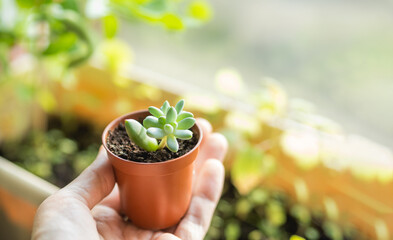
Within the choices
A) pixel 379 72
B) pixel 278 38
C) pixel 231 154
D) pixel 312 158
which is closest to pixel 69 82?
pixel 231 154

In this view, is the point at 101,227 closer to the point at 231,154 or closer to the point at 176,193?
the point at 176,193

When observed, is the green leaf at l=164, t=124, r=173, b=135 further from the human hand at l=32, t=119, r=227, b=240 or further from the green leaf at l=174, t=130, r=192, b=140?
the human hand at l=32, t=119, r=227, b=240

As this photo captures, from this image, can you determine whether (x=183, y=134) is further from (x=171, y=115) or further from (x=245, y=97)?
(x=245, y=97)

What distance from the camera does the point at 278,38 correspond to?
1.14 meters

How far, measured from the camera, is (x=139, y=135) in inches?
24.4

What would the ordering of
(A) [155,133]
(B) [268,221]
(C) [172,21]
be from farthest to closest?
(B) [268,221], (C) [172,21], (A) [155,133]

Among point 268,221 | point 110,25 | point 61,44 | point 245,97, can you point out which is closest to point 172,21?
point 110,25

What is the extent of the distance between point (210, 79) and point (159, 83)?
189mm

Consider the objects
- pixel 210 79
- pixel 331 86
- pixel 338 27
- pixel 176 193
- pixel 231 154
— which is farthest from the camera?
pixel 210 79

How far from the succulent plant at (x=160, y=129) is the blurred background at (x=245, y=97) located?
1.06ft

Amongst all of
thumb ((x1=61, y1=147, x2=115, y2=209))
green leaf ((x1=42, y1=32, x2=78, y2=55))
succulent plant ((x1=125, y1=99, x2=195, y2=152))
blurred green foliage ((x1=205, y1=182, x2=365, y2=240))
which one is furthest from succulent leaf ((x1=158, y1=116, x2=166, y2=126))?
blurred green foliage ((x1=205, y1=182, x2=365, y2=240))

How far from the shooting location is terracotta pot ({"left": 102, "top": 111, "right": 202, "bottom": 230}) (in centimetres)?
64

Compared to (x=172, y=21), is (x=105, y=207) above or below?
below

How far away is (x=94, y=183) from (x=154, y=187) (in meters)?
0.11
